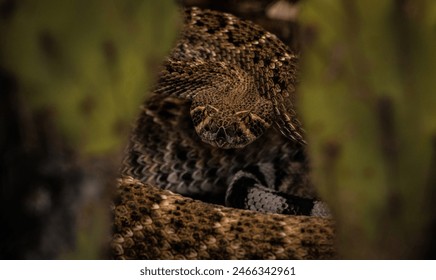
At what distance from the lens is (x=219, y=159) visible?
4637mm

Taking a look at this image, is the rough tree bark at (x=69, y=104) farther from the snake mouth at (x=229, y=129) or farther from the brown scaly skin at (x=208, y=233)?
the snake mouth at (x=229, y=129)

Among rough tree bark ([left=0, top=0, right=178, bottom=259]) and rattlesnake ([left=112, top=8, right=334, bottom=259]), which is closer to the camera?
rough tree bark ([left=0, top=0, right=178, bottom=259])

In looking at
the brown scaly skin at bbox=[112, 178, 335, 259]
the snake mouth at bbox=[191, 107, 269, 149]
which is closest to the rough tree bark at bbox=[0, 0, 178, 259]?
the brown scaly skin at bbox=[112, 178, 335, 259]

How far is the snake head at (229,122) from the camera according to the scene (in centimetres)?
401

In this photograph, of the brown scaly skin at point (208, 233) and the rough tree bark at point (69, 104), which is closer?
the rough tree bark at point (69, 104)

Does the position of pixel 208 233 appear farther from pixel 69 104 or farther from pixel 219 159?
pixel 69 104

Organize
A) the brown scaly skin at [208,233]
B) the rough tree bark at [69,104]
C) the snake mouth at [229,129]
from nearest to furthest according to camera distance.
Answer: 1. the rough tree bark at [69,104]
2. the brown scaly skin at [208,233]
3. the snake mouth at [229,129]

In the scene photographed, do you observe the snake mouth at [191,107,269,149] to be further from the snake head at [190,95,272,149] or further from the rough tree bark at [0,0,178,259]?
the rough tree bark at [0,0,178,259]

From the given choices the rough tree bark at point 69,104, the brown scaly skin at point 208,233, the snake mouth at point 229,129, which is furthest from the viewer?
the snake mouth at point 229,129

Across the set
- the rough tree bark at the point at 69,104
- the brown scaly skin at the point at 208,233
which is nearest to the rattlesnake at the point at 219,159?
the brown scaly skin at the point at 208,233

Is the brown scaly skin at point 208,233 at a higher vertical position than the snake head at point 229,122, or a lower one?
lower

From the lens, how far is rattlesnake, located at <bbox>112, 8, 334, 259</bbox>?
142 inches
